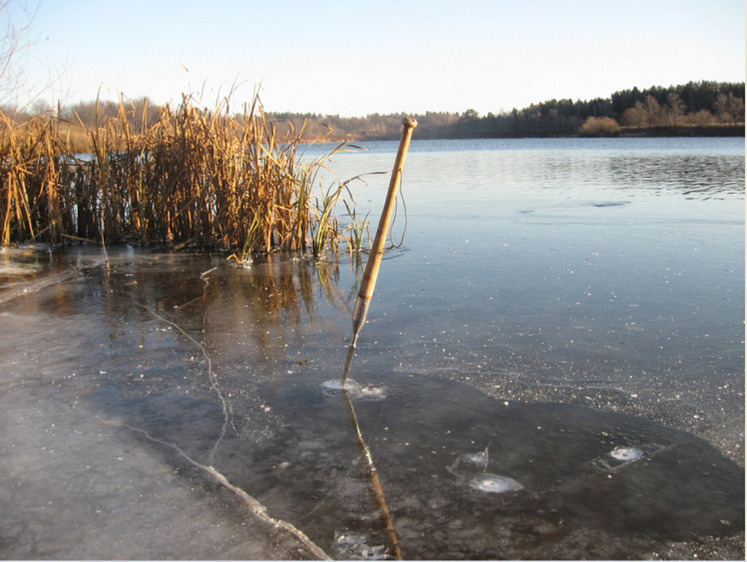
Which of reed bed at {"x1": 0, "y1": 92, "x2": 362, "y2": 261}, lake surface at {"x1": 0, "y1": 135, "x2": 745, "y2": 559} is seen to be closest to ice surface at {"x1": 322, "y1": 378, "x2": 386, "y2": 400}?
lake surface at {"x1": 0, "y1": 135, "x2": 745, "y2": 559}

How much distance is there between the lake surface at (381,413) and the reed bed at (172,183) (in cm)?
97

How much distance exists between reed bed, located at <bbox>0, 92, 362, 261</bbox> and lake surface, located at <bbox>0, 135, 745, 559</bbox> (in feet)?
3.17

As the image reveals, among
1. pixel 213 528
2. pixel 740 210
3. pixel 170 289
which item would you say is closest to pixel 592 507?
pixel 213 528

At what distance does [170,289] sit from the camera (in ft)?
17.4

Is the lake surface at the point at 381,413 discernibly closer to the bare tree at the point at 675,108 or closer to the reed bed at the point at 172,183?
the reed bed at the point at 172,183

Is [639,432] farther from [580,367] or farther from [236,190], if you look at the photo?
[236,190]

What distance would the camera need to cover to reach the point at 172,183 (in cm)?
679

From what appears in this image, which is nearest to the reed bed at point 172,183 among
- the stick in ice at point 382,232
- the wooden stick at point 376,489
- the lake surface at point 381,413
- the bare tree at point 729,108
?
the lake surface at point 381,413

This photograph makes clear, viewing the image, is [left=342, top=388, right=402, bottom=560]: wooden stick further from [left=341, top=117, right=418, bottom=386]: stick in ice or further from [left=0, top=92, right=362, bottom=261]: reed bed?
[left=0, top=92, right=362, bottom=261]: reed bed

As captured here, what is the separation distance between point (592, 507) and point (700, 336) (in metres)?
2.13

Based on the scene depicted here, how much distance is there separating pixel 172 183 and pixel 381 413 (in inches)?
187

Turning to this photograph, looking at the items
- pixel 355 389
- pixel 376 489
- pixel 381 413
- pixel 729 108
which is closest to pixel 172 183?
pixel 355 389

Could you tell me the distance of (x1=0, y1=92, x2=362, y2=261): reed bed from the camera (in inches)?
256

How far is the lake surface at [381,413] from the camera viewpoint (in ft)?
6.70
